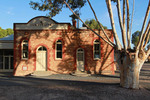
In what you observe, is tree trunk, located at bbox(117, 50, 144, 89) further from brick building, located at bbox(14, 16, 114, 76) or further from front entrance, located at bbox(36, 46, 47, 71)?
front entrance, located at bbox(36, 46, 47, 71)

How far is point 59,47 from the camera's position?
1367 centimetres

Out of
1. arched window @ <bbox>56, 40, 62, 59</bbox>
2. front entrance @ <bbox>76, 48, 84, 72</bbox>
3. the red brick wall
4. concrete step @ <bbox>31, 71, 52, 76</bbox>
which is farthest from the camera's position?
arched window @ <bbox>56, 40, 62, 59</bbox>

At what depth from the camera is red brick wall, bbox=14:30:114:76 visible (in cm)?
1323

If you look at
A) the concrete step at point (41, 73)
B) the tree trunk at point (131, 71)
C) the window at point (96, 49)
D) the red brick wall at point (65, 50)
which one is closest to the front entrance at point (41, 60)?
the red brick wall at point (65, 50)

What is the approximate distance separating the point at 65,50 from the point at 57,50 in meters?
0.92

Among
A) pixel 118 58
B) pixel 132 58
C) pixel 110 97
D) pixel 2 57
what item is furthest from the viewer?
pixel 2 57

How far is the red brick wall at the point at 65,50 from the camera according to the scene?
1323 cm

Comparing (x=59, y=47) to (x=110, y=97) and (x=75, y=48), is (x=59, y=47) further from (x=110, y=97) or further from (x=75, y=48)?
(x=110, y=97)

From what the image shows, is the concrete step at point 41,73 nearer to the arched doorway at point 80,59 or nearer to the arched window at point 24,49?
the arched window at point 24,49

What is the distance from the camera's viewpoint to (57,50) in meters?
13.6

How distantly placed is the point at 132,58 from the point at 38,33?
10.3m

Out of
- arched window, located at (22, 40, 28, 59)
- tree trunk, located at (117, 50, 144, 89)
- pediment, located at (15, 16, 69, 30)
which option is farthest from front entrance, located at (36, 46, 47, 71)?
tree trunk, located at (117, 50, 144, 89)

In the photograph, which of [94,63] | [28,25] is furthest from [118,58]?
[28,25]

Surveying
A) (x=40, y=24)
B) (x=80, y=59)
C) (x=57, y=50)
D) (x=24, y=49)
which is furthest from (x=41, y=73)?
(x=40, y=24)
